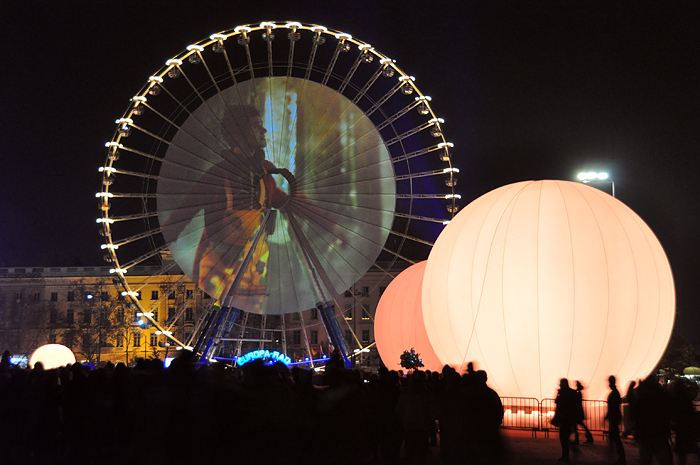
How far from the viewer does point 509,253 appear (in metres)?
16.0

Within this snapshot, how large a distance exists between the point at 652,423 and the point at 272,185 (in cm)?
1918

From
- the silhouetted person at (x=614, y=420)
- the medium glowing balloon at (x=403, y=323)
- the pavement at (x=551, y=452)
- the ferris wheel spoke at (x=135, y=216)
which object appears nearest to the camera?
the silhouetted person at (x=614, y=420)

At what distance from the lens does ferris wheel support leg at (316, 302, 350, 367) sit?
27708 mm

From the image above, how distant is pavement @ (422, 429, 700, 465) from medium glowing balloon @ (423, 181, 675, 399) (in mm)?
1105

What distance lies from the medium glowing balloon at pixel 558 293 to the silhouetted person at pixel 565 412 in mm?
2453

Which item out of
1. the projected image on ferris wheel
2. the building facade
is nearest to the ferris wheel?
the projected image on ferris wheel

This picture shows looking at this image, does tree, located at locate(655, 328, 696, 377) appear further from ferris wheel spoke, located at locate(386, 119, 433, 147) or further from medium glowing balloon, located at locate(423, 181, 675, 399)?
medium glowing balloon, located at locate(423, 181, 675, 399)

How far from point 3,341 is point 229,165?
242 feet

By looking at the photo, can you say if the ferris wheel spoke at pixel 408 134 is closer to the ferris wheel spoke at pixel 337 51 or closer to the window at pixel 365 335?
the ferris wheel spoke at pixel 337 51

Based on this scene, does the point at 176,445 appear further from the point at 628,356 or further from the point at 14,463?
the point at 628,356

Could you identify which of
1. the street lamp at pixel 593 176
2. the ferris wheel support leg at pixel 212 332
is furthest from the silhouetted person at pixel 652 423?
the street lamp at pixel 593 176

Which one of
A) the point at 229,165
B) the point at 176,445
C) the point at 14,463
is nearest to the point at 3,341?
the point at 229,165

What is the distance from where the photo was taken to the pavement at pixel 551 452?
12.8 metres

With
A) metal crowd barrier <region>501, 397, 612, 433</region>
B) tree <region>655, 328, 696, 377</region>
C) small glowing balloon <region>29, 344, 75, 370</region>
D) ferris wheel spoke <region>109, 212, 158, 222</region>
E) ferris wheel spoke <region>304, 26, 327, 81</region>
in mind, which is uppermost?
ferris wheel spoke <region>304, 26, 327, 81</region>
